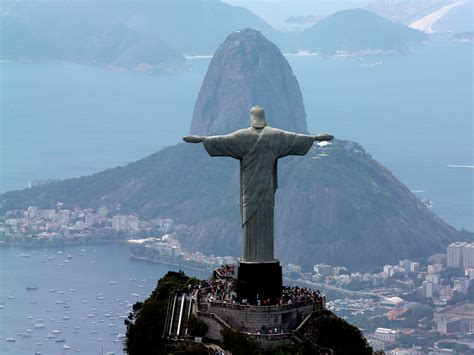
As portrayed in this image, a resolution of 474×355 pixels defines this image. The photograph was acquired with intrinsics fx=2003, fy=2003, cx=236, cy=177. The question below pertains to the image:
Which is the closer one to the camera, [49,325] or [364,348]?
[364,348]

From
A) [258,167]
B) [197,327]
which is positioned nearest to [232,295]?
[197,327]

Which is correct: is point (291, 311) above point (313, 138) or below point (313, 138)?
below

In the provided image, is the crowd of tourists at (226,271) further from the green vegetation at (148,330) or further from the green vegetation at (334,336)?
the green vegetation at (334,336)

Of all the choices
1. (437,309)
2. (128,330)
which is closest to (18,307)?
(437,309)

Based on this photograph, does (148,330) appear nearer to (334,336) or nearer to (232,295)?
(232,295)

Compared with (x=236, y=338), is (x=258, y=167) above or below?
above

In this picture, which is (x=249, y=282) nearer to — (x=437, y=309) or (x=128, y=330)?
(x=128, y=330)
